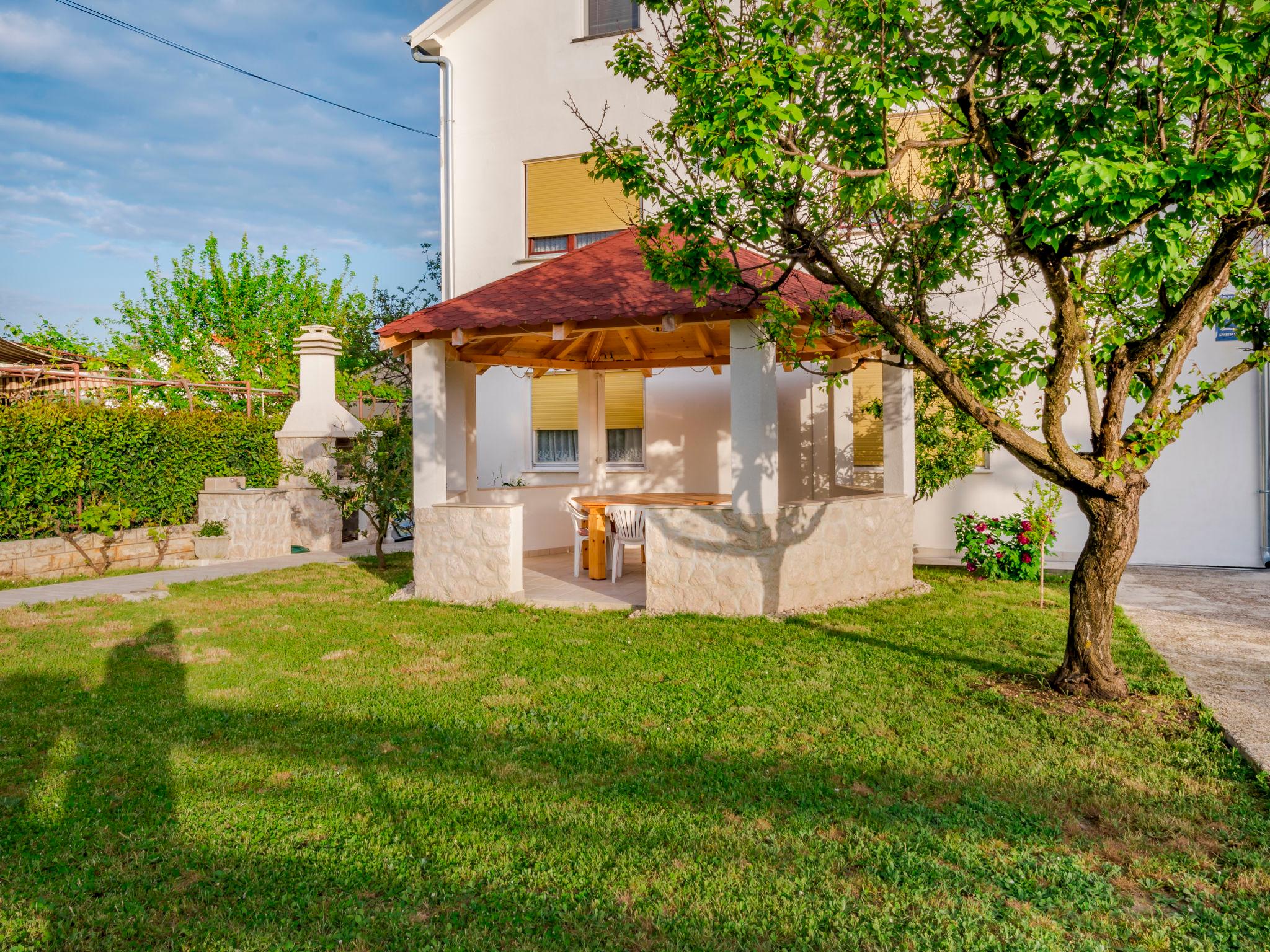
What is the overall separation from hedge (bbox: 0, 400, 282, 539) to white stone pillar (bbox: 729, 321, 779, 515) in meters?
9.84

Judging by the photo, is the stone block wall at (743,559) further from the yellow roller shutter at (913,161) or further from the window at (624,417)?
the window at (624,417)

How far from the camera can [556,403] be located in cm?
1476

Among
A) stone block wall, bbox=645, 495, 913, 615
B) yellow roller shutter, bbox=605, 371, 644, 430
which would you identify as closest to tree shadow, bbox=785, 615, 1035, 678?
stone block wall, bbox=645, 495, 913, 615

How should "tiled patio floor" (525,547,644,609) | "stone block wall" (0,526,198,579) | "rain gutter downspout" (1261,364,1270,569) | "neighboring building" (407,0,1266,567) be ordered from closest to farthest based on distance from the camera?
"tiled patio floor" (525,547,644,609) < "stone block wall" (0,526,198,579) < "rain gutter downspout" (1261,364,1270,569) < "neighboring building" (407,0,1266,567)

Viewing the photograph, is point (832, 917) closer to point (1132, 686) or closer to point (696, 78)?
point (1132, 686)

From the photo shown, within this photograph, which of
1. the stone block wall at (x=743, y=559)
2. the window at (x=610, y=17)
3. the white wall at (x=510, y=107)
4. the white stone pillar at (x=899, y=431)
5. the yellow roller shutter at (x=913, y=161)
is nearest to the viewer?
the yellow roller shutter at (x=913, y=161)

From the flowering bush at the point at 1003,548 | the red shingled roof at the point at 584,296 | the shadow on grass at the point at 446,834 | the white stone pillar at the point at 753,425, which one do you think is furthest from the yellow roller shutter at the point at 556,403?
the shadow on grass at the point at 446,834

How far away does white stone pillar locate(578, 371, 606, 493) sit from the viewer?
13156 mm

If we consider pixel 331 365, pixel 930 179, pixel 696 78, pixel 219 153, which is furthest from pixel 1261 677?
pixel 219 153

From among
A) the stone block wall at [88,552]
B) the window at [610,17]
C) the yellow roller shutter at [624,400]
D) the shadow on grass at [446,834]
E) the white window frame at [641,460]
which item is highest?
the window at [610,17]

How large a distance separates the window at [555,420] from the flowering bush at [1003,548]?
691cm

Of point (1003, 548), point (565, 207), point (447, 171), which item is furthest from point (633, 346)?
point (447, 171)

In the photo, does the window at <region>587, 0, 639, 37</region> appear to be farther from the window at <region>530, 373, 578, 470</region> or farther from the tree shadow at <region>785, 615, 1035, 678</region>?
the tree shadow at <region>785, 615, 1035, 678</region>

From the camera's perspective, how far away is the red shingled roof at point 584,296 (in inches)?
327
